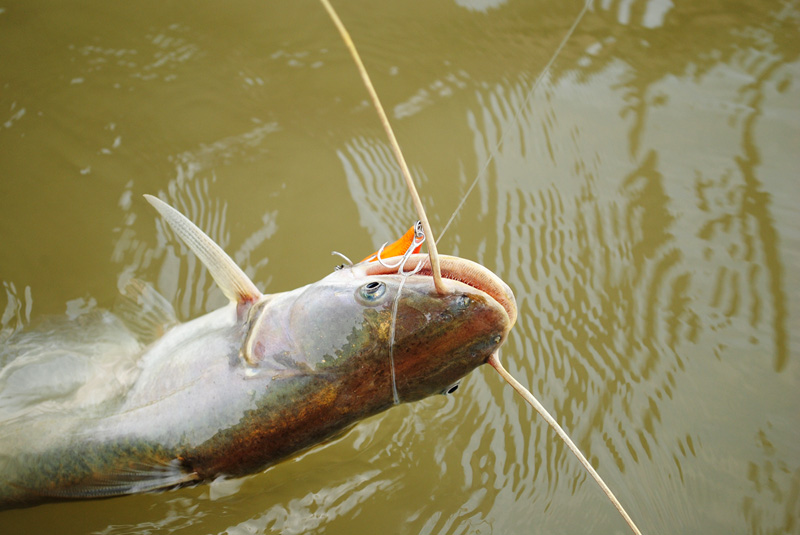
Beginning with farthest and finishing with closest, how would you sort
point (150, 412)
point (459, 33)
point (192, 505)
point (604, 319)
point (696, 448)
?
point (459, 33), point (604, 319), point (696, 448), point (192, 505), point (150, 412)

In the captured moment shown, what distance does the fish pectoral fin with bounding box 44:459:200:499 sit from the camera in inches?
107

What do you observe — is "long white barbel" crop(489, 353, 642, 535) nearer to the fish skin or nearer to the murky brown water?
the fish skin

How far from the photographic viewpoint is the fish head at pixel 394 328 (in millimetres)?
2369

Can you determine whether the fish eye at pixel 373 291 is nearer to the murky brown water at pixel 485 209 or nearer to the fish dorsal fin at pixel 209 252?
the fish dorsal fin at pixel 209 252

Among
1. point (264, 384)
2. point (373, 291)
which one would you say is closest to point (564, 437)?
point (373, 291)

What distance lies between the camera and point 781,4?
15.1ft

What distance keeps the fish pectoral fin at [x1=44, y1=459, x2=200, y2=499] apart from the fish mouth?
1249mm

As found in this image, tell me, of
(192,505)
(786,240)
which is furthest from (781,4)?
(192,505)

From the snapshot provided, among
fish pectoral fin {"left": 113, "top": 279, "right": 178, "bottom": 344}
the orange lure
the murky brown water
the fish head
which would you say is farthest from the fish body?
the murky brown water

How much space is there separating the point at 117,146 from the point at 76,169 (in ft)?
0.90

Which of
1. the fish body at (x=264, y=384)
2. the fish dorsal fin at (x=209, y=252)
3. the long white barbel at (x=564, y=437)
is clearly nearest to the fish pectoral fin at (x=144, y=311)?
the fish body at (x=264, y=384)

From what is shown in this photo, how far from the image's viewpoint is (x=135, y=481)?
9.03 ft

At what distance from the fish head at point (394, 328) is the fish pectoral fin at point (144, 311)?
44.7 inches

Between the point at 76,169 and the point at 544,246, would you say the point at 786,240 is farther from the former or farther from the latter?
the point at 76,169
